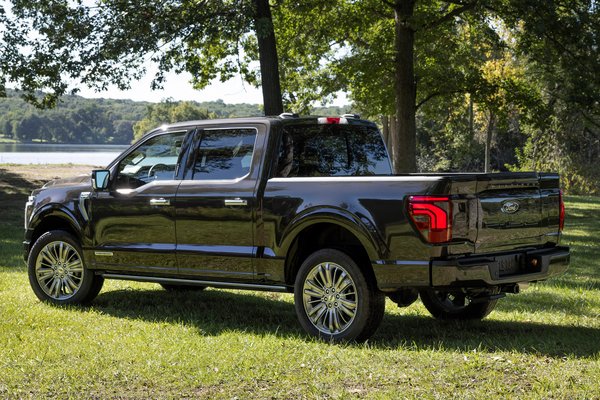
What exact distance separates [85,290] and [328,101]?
2460cm

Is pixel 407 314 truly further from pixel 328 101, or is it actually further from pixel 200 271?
pixel 328 101

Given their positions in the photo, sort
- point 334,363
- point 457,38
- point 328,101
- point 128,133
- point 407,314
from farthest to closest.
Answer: point 128,133 < point 328,101 < point 457,38 < point 407,314 < point 334,363

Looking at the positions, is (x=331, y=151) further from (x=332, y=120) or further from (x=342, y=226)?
(x=342, y=226)

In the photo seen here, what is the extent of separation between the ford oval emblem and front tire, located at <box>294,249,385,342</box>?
47.4 inches

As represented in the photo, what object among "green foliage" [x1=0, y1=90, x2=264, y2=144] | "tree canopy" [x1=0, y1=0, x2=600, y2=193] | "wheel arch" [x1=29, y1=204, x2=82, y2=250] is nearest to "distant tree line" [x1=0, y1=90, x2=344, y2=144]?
"green foliage" [x1=0, y1=90, x2=264, y2=144]

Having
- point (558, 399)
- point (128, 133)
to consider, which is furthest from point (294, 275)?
point (128, 133)

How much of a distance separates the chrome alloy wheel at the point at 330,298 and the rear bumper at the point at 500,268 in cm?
79

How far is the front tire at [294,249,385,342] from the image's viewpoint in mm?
Result: 7207

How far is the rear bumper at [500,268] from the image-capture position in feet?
22.3

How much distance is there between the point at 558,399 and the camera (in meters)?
5.42

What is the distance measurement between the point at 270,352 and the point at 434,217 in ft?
5.29

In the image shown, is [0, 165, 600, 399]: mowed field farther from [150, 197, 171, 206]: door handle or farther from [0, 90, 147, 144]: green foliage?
[0, 90, 147, 144]: green foliage

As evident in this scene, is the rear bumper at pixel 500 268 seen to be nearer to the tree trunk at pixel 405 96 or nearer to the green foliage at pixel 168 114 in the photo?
the tree trunk at pixel 405 96

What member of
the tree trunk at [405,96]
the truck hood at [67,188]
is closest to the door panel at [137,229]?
the truck hood at [67,188]
